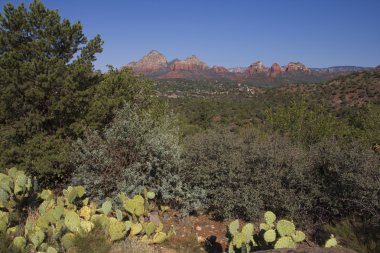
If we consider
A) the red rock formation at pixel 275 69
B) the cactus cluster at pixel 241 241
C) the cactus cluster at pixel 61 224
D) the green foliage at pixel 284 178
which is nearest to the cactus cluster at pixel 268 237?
the cactus cluster at pixel 241 241

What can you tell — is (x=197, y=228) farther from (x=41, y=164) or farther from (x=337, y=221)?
(x=41, y=164)

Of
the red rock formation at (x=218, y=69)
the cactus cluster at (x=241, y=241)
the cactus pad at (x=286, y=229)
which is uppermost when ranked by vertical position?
the red rock formation at (x=218, y=69)

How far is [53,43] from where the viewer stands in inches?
390

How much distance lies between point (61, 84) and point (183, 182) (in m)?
4.79

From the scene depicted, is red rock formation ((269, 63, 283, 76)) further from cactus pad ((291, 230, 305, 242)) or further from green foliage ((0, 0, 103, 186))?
cactus pad ((291, 230, 305, 242))

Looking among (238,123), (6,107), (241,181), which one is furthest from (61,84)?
Answer: (238,123)

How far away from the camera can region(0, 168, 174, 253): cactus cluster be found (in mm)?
5074

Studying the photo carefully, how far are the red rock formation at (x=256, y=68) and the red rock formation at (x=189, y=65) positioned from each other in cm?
3265

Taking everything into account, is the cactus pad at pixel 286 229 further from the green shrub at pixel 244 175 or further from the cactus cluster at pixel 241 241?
the green shrub at pixel 244 175

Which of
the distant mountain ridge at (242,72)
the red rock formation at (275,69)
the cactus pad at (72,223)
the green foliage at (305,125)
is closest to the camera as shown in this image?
the cactus pad at (72,223)

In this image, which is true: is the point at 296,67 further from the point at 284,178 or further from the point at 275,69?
the point at 284,178

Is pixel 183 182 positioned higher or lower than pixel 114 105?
lower

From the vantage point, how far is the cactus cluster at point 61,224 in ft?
16.6

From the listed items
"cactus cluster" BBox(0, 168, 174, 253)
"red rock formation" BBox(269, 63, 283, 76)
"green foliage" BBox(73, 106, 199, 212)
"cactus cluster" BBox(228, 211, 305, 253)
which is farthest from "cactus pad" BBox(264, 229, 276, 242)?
"red rock formation" BBox(269, 63, 283, 76)
